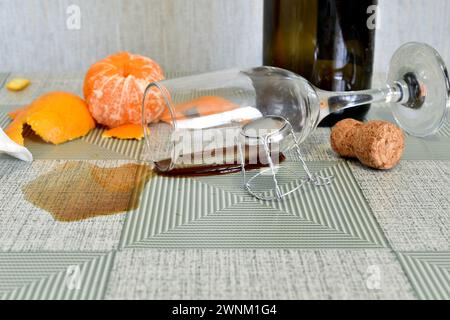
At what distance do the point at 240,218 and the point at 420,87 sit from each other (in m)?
0.31

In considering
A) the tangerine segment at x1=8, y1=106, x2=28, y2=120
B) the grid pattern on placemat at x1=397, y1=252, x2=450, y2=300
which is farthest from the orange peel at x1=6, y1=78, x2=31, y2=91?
the grid pattern on placemat at x1=397, y1=252, x2=450, y2=300

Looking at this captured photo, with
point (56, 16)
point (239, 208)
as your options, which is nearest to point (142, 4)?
point (56, 16)

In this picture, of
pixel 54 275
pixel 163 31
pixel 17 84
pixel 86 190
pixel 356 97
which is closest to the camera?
pixel 54 275

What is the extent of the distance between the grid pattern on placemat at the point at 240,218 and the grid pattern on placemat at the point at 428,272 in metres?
0.03

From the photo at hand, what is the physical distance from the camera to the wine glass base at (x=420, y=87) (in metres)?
0.79

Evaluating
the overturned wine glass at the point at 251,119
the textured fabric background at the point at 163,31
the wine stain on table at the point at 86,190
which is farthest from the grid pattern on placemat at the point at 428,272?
the textured fabric background at the point at 163,31

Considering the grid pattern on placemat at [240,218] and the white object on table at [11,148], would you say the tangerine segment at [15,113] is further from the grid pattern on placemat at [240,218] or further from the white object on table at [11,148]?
the grid pattern on placemat at [240,218]

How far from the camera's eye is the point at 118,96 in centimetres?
87

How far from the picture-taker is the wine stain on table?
682 mm

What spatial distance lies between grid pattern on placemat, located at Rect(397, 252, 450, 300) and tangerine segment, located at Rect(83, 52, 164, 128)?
386 millimetres

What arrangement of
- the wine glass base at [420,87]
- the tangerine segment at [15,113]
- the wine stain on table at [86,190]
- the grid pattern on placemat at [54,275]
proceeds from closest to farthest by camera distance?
the grid pattern on placemat at [54,275] < the wine stain on table at [86,190] < the wine glass base at [420,87] < the tangerine segment at [15,113]

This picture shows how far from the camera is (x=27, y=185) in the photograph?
735 mm

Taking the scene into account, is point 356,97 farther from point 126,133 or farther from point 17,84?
point 17,84

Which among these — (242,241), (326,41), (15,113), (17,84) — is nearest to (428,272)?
(242,241)
